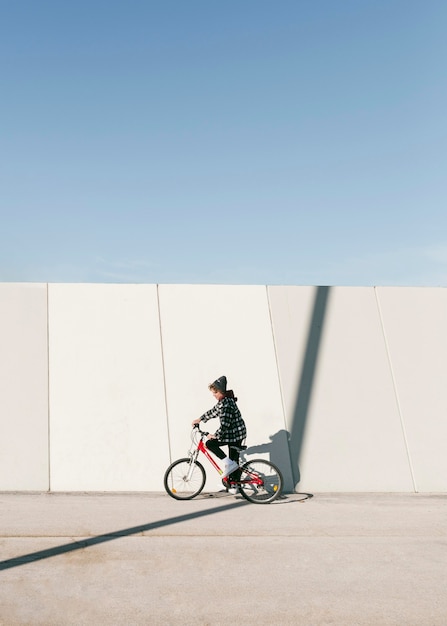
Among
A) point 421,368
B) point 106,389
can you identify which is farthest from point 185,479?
point 421,368

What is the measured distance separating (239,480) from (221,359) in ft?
6.91

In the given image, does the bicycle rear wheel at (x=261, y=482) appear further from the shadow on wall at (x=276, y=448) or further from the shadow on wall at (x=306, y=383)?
the shadow on wall at (x=306, y=383)

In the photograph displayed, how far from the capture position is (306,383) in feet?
28.6

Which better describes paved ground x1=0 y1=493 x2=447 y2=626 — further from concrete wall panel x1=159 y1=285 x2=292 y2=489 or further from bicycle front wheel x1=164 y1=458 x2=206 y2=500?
concrete wall panel x1=159 y1=285 x2=292 y2=489

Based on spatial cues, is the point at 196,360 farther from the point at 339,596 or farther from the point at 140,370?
the point at 339,596

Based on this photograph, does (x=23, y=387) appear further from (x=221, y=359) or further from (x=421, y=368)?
(x=421, y=368)

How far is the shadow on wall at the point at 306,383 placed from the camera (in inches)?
329

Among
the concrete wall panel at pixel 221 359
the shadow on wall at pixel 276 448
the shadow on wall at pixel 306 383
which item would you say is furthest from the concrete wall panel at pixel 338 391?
the concrete wall panel at pixel 221 359

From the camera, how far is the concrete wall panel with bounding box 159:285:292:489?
828 cm

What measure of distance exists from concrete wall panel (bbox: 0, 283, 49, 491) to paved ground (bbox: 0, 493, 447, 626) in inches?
35.2

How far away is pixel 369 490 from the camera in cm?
838

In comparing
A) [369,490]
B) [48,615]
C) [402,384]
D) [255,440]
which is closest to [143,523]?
[48,615]

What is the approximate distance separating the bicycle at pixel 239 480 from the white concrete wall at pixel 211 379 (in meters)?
0.73

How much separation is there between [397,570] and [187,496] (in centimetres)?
321
